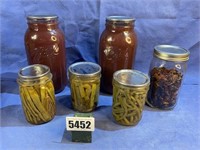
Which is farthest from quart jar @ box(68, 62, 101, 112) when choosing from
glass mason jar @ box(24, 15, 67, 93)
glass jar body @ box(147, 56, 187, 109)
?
glass jar body @ box(147, 56, 187, 109)

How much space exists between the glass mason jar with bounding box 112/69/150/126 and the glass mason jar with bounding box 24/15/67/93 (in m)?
0.25

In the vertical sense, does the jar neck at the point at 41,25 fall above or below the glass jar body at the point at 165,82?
above

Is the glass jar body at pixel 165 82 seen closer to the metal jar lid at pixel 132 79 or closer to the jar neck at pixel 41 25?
Answer: the metal jar lid at pixel 132 79

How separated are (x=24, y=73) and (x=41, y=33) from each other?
171 mm

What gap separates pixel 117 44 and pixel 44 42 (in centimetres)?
26

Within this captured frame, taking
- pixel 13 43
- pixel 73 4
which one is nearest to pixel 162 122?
pixel 73 4

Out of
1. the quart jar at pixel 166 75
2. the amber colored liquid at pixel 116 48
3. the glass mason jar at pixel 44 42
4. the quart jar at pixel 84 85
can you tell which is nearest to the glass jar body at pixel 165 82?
the quart jar at pixel 166 75

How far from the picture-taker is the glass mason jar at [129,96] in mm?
672

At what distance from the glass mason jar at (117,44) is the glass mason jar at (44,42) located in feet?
0.54

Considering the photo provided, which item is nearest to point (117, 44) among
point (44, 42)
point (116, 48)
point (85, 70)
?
point (116, 48)

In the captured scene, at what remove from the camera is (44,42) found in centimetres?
79

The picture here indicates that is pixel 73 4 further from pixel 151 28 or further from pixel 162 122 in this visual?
pixel 162 122

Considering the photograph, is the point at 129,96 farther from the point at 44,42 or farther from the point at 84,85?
the point at 44,42

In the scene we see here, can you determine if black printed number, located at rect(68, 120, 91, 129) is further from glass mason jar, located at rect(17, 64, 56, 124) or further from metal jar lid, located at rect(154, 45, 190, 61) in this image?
metal jar lid, located at rect(154, 45, 190, 61)
